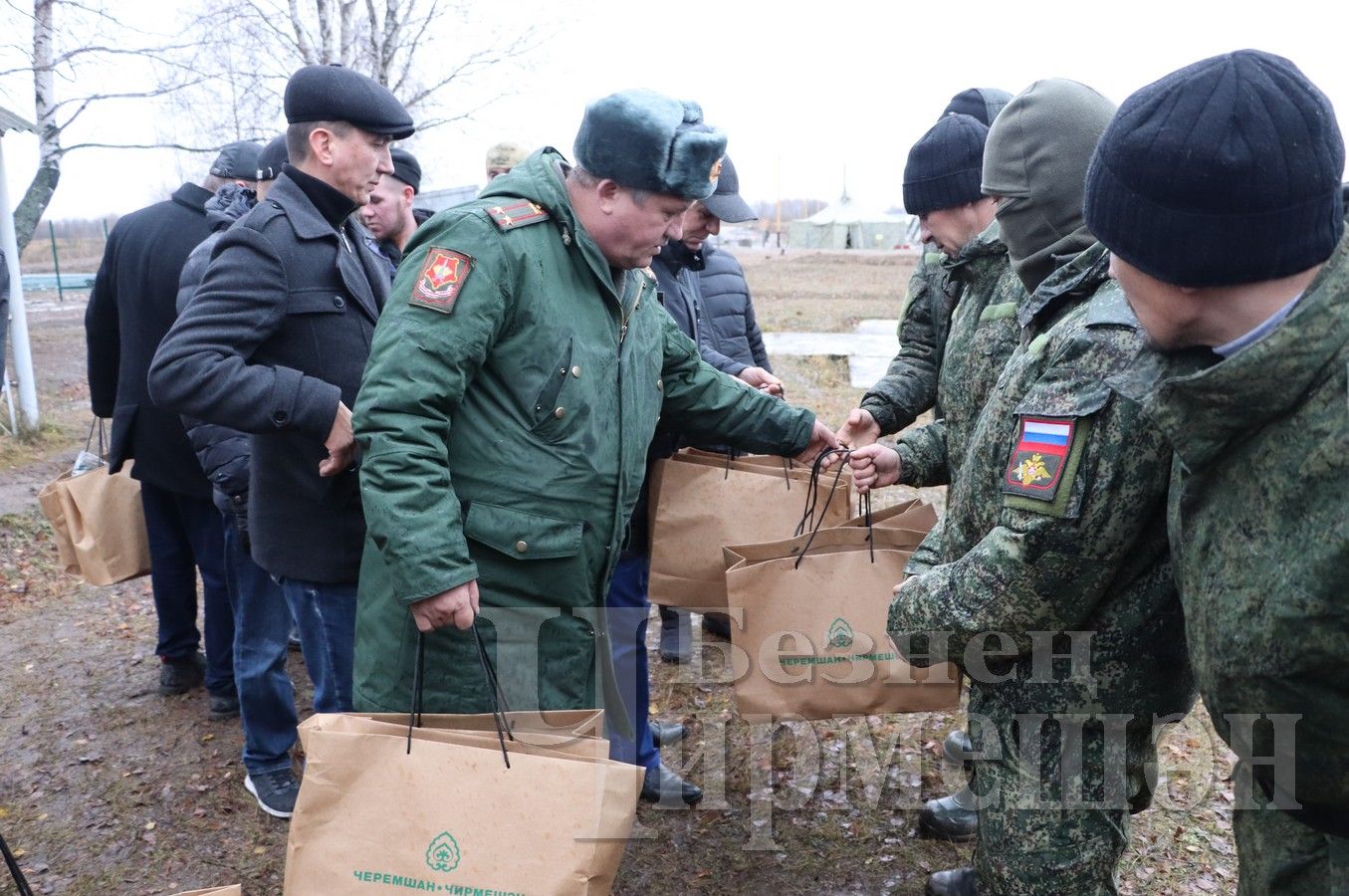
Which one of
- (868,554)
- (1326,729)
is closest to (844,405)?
(868,554)

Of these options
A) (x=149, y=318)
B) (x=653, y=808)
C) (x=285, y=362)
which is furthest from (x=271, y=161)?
(x=653, y=808)

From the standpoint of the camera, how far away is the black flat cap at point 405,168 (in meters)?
4.79

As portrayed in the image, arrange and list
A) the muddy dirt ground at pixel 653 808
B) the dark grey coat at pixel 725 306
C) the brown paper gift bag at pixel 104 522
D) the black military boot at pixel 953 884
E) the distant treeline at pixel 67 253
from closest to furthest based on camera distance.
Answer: the black military boot at pixel 953 884, the muddy dirt ground at pixel 653 808, the brown paper gift bag at pixel 104 522, the dark grey coat at pixel 725 306, the distant treeline at pixel 67 253

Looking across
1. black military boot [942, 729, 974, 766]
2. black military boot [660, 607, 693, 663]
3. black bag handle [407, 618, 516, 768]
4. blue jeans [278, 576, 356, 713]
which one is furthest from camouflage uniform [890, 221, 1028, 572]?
black military boot [660, 607, 693, 663]

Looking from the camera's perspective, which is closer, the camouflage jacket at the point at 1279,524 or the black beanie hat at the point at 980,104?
the camouflage jacket at the point at 1279,524

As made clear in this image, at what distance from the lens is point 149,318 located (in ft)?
13.3

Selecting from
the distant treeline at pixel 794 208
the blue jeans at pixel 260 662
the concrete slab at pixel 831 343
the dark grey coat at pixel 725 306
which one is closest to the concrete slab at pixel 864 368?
the concrete slab at pixel 831 343

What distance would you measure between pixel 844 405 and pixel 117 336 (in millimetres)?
6749

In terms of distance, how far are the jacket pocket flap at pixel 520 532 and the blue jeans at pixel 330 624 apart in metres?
0.71

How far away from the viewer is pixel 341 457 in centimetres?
264

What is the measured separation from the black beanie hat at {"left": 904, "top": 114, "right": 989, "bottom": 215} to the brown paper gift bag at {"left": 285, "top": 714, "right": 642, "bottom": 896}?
2031 mm

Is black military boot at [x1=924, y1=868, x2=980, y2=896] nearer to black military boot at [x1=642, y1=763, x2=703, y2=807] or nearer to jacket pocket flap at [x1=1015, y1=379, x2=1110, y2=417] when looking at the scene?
black military boot at [x1=642, y1=763, x2=703, y2=807]

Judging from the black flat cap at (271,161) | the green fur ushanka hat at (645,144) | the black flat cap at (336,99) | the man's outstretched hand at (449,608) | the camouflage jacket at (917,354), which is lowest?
the man's outstretched hand at (449,608)

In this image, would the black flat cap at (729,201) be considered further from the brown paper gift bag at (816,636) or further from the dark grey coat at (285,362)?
the brown paper gift bag at (816,636)
